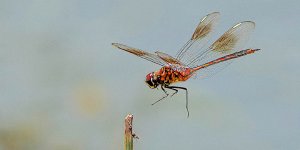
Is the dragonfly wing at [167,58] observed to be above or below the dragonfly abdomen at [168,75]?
above

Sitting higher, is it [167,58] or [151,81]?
[167,58]

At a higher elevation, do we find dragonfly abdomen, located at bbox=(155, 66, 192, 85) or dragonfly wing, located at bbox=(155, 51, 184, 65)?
dragonfly wing, located at bbox=(155, 51, 184, 65)

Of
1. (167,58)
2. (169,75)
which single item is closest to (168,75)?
(169,75)

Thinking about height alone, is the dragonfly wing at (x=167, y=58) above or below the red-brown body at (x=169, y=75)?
above

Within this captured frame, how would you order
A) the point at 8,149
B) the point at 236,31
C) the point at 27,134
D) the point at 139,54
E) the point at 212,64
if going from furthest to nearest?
1. the point at 27,134
2. the point at 8,149
3. the point at 236,31
4. the point at 212,64
5. the point at 139,54

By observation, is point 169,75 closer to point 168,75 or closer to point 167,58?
point 168,75

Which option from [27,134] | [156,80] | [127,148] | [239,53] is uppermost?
[27,134]

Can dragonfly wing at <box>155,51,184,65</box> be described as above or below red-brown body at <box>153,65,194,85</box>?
above

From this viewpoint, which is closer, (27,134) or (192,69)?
(192,69)

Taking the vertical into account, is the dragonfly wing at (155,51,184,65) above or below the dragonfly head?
above

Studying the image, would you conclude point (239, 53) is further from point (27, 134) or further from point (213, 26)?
point (27, 134)

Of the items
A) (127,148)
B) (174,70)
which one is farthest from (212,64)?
(127,148)
